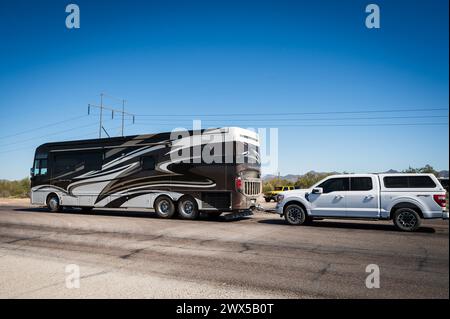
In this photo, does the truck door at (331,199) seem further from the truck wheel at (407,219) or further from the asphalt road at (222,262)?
the truck wheel at (407,219)

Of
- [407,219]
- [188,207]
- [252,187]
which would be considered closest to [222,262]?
[407,219]

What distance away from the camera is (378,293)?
488 centimetres

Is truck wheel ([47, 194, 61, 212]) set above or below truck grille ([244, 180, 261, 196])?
below

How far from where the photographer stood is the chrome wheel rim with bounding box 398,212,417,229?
11.0 m

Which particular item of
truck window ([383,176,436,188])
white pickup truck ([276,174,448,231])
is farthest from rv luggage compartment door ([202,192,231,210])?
truck window ([383,176,436,188])

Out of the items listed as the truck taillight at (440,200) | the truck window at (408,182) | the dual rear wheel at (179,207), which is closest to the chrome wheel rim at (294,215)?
the truck window at (408,182)

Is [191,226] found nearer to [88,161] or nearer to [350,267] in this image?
[350,267]

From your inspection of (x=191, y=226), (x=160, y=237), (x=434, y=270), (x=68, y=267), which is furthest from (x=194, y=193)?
(x=434, y=270)

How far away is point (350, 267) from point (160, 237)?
18.3ft


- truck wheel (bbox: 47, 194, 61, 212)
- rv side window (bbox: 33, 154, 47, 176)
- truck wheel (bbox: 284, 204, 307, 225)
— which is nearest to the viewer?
truck wheel (bbox: 284, 204, 307, 225)

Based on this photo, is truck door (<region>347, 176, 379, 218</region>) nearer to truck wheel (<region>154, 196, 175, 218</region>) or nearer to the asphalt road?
the asphalt road

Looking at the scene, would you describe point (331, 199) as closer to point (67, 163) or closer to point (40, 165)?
point (67, 163)

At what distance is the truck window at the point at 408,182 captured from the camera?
36.0 ft

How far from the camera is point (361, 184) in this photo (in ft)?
38.7
